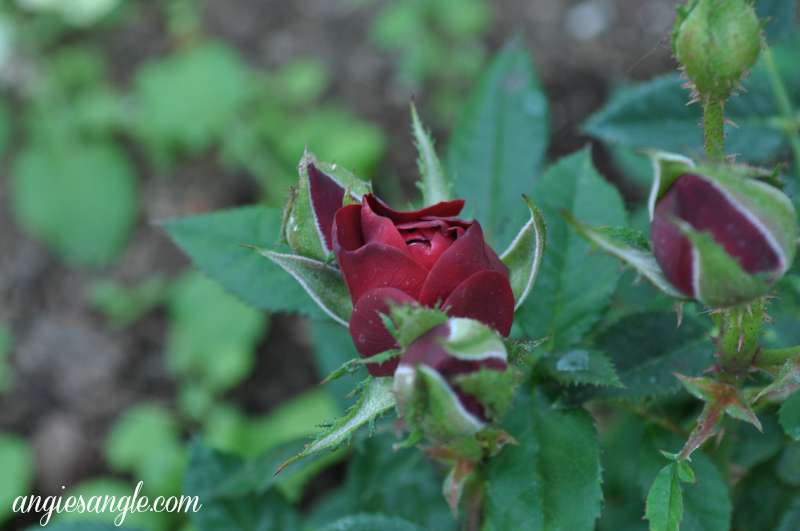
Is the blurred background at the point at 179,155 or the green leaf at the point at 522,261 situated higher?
the blurred background at the point at 179,155

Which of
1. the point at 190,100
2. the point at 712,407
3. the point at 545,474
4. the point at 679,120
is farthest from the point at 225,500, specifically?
the point at 190,100

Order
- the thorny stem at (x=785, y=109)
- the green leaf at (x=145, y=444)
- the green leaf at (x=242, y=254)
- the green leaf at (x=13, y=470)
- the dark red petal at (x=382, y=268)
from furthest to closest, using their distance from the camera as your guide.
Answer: the green leaf at (x=13, y=470)
the green leaf at (x=145, y=444)
the thorny stem at (x=785, y=109)
the green leaf at (x=242, y=254)
the dark red petal at (x=382, y=268)

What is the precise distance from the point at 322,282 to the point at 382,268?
14 centimetres

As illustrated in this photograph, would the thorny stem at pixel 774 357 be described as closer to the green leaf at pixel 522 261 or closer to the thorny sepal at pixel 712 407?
the thorny sepal at pixel 712 407

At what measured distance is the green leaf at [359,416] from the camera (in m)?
0.86

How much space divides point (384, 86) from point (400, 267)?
8.13 ft

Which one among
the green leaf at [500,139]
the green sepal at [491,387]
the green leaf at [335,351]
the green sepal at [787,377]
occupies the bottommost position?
the green sepal at [787,377]

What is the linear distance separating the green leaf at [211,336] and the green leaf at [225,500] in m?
1.18

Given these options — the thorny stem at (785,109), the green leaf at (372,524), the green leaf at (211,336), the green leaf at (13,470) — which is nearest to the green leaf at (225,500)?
the green leaf at (372,524)

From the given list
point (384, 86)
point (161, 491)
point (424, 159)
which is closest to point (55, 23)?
point (384, 86)

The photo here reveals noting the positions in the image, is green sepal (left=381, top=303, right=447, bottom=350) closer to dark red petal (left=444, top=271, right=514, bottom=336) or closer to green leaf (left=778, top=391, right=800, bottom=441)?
dark red petal (left=444, top=271, right=514, bottom=336)

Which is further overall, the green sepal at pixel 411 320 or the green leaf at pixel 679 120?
the green leaf at pixel 679 120

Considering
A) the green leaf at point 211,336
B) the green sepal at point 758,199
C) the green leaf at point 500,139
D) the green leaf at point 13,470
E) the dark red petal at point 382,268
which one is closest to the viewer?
the green sepal at point 758,199

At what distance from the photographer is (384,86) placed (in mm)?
3221
